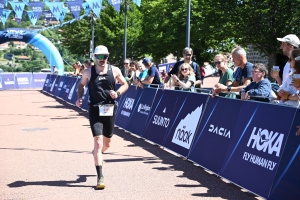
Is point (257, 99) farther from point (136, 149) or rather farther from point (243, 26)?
point (243, 26)

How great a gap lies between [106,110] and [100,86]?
0.36 m

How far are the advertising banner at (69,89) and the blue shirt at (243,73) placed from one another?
1708 centimetres

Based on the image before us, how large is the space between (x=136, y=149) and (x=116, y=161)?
56.3 inches

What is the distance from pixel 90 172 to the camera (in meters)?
8.30

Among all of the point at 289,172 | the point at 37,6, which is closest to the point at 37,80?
the point at 37,6

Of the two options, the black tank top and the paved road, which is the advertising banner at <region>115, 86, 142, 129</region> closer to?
the paved road

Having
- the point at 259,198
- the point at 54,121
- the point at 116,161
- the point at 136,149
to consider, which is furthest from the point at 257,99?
the point at 54,121

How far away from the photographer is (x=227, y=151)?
7.63 meters

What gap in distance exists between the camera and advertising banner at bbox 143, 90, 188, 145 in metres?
10.4

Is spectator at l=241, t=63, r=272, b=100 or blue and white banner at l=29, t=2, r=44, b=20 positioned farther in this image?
blue and white banner at l=29, t=2, r=44, b=20

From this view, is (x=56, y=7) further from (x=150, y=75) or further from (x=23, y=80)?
(x=150, y=75)

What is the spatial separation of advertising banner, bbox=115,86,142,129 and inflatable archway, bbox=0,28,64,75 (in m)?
30.5

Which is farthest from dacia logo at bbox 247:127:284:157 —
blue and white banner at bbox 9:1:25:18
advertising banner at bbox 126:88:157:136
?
blue and white banner at bbox 9:1:25:18

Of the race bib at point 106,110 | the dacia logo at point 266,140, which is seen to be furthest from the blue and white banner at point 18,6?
the dacia logo at point 266,140
